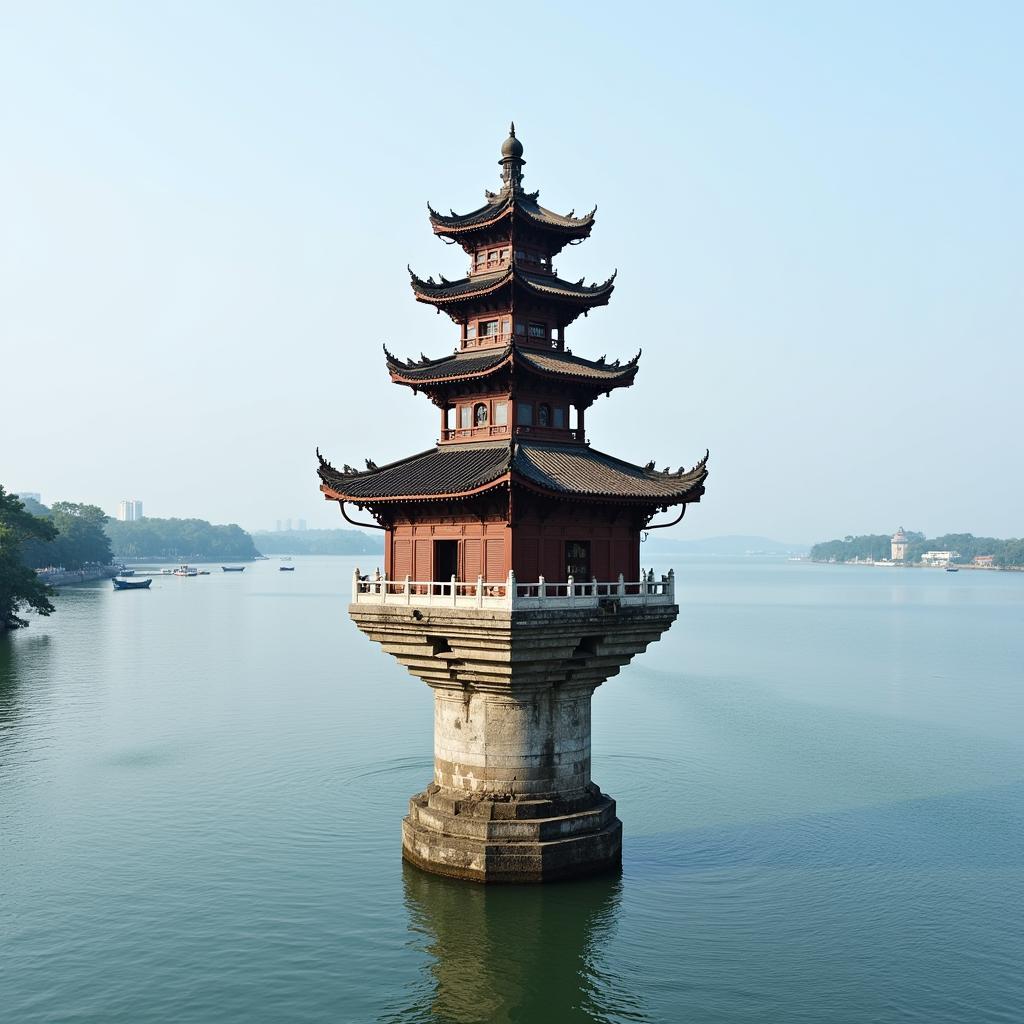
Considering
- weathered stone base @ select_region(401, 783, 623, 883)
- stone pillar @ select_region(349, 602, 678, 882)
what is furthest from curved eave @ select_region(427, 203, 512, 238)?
weathered stone base @ select_region(401, 783, 623, 883)

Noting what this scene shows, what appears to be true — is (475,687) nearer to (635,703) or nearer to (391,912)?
(391,912)

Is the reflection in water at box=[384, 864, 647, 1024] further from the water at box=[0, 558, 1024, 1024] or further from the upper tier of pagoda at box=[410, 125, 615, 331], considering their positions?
the upper tier of pagoda at box=[410, 125, 615, 331]

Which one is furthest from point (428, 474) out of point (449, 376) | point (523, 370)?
point (523, 370)

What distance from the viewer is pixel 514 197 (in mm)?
36469

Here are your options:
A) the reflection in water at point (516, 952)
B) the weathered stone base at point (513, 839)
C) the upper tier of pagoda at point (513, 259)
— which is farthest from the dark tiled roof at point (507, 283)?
the reflection in water at point (516, 952)

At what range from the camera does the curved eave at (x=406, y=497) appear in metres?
30.7

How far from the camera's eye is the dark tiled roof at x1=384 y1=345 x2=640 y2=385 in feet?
113

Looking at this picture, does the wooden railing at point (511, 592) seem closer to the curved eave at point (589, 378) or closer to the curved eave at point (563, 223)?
the curved eave at point (589, 378)

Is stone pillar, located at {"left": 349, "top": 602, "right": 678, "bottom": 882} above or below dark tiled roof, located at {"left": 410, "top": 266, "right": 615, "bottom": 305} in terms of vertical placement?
below

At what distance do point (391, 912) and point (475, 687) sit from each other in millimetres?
7897

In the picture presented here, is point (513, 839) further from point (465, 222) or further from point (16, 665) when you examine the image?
point (16, 665)

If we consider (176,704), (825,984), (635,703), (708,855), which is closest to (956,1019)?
(825,984)

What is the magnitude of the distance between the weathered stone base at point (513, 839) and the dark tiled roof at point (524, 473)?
34.4ft

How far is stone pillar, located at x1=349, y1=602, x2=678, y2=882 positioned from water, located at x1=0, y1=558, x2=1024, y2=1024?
1439mm
